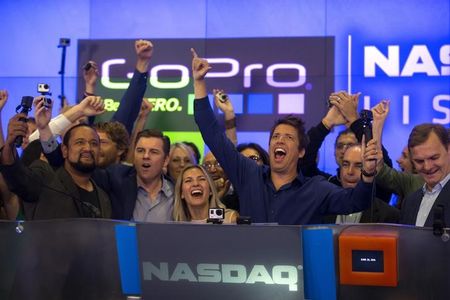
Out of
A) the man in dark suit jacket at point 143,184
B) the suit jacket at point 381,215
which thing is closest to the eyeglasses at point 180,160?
the man in dark suit jacket at point 143,184

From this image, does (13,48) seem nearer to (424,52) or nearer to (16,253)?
(424,52)

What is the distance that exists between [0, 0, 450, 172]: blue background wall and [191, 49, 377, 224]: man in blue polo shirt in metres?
3.20

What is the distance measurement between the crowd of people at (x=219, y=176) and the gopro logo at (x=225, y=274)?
29.8 inches

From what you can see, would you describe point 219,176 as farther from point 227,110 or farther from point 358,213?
point 358,213

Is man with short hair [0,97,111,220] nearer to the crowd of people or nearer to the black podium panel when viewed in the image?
the crowd of people

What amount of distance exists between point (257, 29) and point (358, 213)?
3337 mm

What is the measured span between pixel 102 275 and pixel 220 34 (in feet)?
15.8

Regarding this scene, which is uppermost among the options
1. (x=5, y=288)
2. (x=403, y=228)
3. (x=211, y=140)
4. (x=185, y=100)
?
(x=185, y=100)

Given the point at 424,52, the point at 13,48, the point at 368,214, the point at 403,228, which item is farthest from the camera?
the point at 13,48

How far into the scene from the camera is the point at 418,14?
7.05m

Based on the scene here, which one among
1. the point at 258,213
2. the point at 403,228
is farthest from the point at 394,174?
the point at 403,228

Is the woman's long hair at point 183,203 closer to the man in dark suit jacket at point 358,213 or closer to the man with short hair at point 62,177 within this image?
the man with short hair at point 62,177

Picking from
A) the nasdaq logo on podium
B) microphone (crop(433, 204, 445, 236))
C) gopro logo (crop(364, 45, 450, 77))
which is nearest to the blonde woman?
microphone (crop(433, 204, 445, 236))

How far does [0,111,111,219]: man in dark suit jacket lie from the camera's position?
3.71 meters
